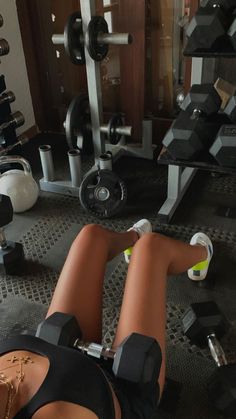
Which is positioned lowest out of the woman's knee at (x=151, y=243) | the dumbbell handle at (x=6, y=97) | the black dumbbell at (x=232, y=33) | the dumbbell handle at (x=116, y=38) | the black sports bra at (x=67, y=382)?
the woman's knee at (x=151, y=243)

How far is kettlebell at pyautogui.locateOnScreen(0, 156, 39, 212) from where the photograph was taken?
6.38 ft

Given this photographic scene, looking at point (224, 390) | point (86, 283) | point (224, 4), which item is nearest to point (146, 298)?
point (86, 283)

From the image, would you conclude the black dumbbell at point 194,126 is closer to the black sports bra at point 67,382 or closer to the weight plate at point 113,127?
the weight plate at point 113,127

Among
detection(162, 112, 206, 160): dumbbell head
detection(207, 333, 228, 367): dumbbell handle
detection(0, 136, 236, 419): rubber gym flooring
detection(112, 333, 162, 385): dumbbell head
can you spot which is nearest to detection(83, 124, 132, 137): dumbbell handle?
detection(0, 136, 236, 419): rubber gym flooring

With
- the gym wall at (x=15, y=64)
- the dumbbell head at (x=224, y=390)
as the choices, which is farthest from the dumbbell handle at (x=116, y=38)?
the dumbbell head at (x=224, y=390)

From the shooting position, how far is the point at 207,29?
4.49ft

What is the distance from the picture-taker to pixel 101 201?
6.33 feet

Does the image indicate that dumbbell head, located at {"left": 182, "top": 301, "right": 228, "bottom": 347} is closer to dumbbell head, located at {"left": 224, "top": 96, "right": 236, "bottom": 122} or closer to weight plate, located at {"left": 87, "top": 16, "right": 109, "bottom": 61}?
dumbbell head, located at {"left": 224, "top": 96, "right": 236, "bottom": 122}

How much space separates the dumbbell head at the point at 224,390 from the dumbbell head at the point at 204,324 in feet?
0.52

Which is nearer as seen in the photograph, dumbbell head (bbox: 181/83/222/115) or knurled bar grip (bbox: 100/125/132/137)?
dumbbell head (bbox: 181/83/222/115)

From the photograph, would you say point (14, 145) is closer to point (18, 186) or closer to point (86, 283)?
point (18, 186)

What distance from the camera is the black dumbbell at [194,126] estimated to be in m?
1.43

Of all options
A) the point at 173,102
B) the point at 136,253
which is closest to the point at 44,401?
the point at 136,253

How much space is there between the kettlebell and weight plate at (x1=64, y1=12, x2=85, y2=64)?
1.94 feet
